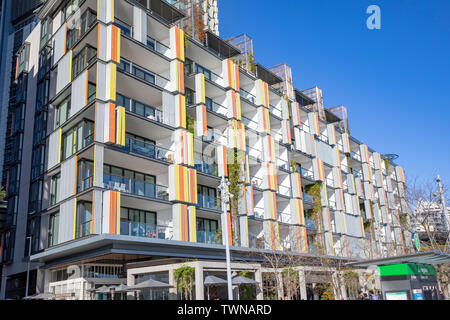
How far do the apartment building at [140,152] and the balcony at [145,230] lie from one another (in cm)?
9

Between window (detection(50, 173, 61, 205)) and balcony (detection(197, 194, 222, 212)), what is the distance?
36.4 ft

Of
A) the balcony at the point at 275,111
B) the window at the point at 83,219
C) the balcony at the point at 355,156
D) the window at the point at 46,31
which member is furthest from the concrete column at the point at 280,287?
the balcony at the point at 355,156

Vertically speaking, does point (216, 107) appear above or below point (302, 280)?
above

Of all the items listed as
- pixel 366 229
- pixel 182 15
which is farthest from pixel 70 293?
pixel 366 229

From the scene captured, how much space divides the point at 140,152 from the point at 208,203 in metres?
7.52

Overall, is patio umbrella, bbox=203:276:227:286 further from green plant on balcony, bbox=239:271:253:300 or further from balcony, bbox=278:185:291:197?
balcony, bbox=278:185:291:197

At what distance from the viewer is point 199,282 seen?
2683 cm

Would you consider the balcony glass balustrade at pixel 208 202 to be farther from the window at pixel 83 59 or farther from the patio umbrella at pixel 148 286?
the window at pixel 83 59

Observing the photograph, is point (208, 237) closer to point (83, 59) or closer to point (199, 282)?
point (199, 282)

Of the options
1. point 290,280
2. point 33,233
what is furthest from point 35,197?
point 290,280

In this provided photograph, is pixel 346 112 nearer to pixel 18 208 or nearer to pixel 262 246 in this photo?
pixel 262 246

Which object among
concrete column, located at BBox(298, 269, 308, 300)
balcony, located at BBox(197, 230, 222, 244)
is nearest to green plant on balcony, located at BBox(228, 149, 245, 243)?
→ balcony, located at BBox(197, 230, 222, 244)

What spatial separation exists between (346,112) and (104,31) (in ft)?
146

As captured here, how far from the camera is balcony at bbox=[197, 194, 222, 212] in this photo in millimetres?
34750
